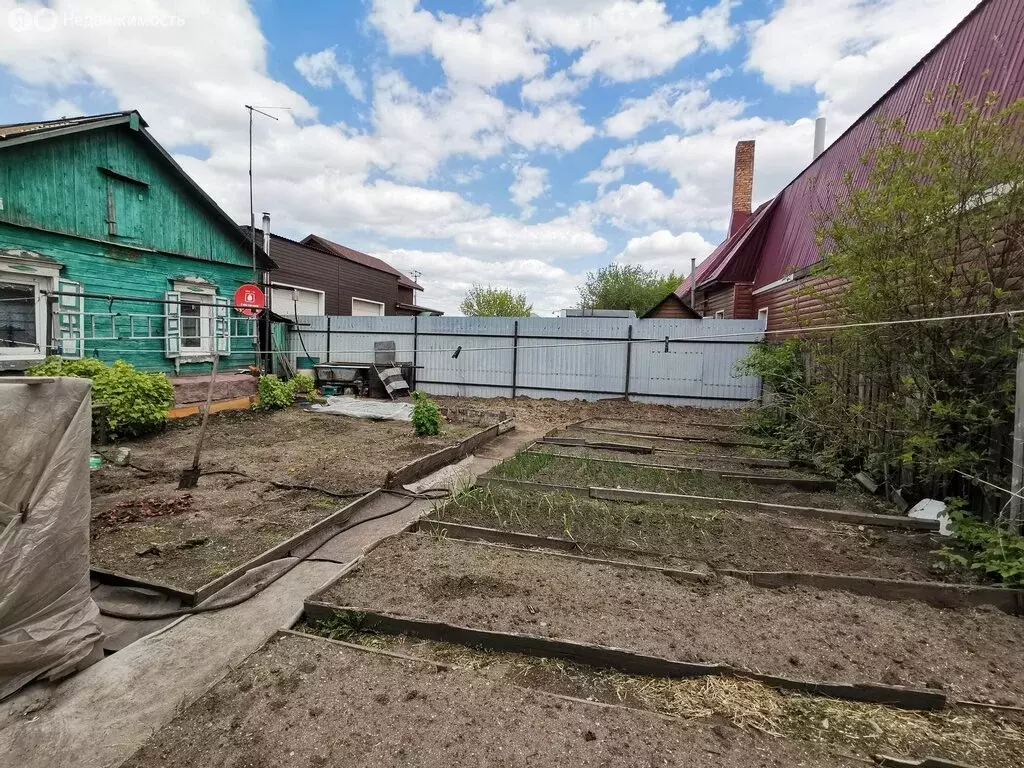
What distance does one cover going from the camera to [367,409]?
1012 cm

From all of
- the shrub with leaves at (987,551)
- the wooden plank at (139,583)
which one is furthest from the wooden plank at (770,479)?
the wooden plank at (139,583)

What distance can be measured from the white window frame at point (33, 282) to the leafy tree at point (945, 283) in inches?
433

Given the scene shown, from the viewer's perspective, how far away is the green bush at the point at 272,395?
32.3 ft

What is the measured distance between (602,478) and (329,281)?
18.1m

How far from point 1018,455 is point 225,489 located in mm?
6922

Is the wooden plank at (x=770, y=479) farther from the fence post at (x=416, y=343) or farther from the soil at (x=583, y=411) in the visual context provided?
the fence post at (x=416, y=343)

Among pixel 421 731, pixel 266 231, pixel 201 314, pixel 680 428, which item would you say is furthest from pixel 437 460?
pixel 266 231

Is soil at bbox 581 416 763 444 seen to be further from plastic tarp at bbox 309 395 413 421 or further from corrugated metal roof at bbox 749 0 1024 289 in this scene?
plastic tarp at bbox 309 395 413 421

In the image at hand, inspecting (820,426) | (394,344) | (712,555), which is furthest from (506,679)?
(394,344)

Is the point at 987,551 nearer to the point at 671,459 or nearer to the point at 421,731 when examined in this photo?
the point at 671,459

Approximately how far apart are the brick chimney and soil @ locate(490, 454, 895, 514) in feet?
53.5

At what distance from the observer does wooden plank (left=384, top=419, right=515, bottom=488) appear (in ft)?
17.7

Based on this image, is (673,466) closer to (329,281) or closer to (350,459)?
(350,459)

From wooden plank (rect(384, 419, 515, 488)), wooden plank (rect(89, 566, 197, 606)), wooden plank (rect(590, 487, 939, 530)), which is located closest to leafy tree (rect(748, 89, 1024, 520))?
wooden plank (rect(590, 487, 939, 530))
